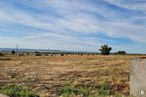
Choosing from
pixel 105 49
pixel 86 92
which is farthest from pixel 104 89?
pixel 105 49

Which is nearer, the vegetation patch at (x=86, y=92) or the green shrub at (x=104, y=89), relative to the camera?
the vegetation patch at (x=86, y=92)

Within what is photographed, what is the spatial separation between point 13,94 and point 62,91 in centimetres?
257

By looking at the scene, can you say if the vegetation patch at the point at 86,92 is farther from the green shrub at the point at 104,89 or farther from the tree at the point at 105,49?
the tree at the point at 105,49

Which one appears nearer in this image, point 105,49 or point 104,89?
point 104,89

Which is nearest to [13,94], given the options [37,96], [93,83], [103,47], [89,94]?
[37,96]

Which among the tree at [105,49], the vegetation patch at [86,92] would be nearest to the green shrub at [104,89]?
the vegetation patch at [86,92]

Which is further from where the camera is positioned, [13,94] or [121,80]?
[121,80]

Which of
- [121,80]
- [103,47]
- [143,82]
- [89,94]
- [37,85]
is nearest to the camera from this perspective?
[143,82]

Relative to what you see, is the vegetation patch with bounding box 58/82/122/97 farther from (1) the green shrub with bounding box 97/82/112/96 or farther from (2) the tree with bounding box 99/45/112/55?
(2) the tree with bounding box 99/45/112/55

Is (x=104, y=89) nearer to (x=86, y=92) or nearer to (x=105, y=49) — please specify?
(x=86, y=92)

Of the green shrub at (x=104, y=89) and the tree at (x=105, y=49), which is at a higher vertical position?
the tree at (x=105, y=49)

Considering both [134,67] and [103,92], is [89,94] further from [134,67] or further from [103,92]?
[134,67]

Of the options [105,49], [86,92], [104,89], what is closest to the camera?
[86,92]

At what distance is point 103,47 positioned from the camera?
8375 centimetres
